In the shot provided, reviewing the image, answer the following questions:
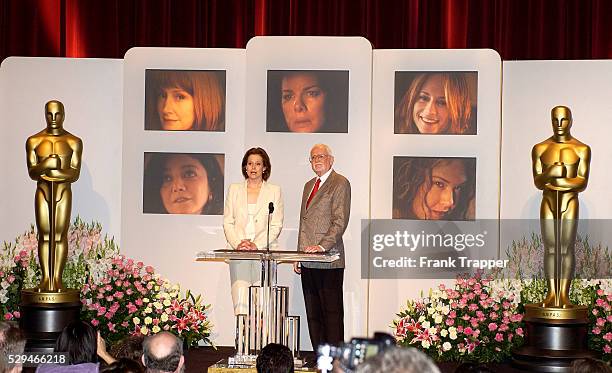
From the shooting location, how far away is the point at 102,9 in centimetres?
915

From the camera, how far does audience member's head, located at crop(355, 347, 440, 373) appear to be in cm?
181

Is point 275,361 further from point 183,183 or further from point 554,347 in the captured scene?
point 183,183

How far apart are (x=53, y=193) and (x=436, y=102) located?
3.00 meters

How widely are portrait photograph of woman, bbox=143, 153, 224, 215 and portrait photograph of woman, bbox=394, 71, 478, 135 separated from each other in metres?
1.51

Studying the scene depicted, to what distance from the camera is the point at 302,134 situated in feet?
26.3

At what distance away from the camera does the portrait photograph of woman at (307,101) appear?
8.00 metres

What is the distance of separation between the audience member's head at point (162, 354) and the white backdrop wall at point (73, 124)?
456 cm

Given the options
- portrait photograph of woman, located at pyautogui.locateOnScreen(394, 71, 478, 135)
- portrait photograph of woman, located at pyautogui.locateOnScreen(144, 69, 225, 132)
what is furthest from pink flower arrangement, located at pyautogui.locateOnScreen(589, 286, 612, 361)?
portrait photograph of woman, located at pyautogui.locateOnScreen(144, 69, 225, 132)

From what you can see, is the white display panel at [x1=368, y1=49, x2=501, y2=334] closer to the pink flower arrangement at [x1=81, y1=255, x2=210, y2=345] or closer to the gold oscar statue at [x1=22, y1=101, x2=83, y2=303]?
the pink flower arrangement at [x1=81, y1=255, x2=210, y2=345]

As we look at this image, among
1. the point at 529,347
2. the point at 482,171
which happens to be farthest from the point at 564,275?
the point at 482,171

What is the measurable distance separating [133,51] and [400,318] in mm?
2996

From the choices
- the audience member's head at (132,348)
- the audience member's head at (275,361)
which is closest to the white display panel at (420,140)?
the audience member's head at (132,348)

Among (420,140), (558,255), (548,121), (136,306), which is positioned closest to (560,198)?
(558,255)

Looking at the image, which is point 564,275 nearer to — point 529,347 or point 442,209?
point 529,347
